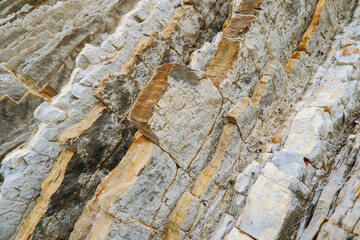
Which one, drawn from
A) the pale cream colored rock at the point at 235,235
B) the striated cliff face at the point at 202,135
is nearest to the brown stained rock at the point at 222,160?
the striated cliff face at the point at 202,135

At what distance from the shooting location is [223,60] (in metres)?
4.34

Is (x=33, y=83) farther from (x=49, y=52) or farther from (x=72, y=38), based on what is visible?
(x=72, y=38)

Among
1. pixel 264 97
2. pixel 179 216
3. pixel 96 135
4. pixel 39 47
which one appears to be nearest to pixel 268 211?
pixel 179 216

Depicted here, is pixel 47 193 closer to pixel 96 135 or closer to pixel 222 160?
pixel 96 135

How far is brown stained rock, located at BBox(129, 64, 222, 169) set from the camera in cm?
342

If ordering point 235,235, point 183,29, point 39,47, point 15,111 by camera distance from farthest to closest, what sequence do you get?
point 39,47 < point 15,111 < point 183,29 < point 235,235

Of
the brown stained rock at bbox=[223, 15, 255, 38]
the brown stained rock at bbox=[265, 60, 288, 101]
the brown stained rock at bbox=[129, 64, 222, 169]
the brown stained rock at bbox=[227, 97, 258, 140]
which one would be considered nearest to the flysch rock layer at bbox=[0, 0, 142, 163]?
the brown stained rock at bbox=[129, 64, 222, 169]

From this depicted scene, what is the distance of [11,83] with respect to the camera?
6.98 metres

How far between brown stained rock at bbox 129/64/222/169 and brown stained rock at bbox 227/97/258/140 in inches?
12.9

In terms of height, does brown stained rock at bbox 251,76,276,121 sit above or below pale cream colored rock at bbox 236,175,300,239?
above

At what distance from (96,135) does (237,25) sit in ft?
12.3

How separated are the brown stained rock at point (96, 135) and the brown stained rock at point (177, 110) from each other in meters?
1.30

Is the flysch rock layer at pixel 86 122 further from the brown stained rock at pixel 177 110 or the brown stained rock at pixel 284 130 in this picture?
the brown stained rock at pixel 284 130

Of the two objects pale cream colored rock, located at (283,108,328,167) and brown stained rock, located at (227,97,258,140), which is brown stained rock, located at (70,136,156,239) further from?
pale cream colored rock, located at (283,108,328,167)
